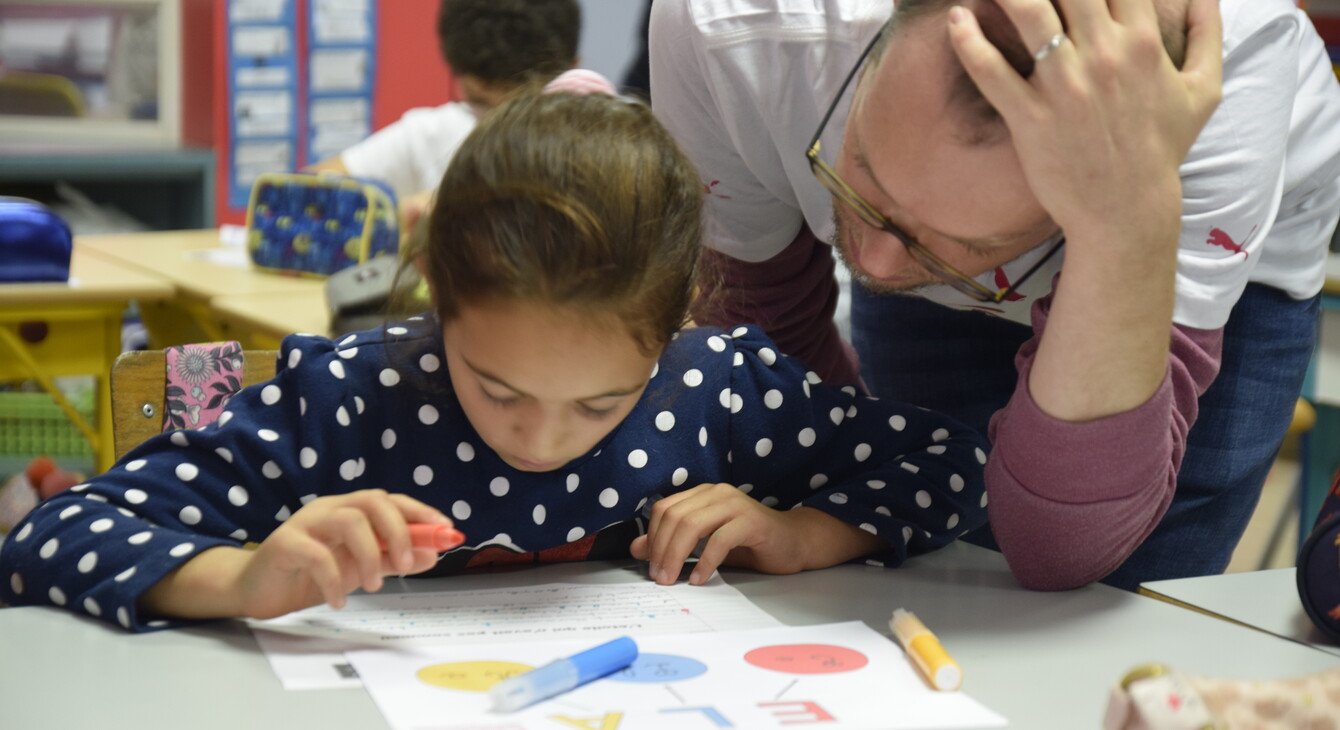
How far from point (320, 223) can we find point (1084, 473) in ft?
6.54

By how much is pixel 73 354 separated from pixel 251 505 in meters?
1.56

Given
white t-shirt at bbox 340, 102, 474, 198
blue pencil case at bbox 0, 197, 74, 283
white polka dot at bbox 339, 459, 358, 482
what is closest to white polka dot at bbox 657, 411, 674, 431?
white polka dot at bbox 339, 459, 358, 482

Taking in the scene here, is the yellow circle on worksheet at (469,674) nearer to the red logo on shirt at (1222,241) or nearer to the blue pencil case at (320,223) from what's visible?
the red logo on shirt at (1222,241)

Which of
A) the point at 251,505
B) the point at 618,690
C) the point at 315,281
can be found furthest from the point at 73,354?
the point at 618,690

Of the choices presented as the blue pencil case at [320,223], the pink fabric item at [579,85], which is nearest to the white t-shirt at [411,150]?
the blue pencil case at [320,223]

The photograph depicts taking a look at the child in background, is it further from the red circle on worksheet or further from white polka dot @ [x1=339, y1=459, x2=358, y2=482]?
the red circle on worksheet

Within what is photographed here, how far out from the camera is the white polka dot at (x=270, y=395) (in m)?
0.89

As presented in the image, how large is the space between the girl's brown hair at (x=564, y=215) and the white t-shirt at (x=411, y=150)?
2.50m

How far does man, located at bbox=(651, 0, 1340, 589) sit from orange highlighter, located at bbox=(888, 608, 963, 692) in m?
0.14

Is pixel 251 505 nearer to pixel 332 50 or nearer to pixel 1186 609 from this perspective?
pixel 1186 609

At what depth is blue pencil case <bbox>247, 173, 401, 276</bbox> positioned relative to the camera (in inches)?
100.0

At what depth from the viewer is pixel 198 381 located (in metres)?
1.07

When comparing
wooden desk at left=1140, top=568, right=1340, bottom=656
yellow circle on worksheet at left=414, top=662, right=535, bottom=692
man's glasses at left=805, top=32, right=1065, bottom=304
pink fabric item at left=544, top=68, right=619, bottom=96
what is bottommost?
wooden desk at left=1140, top=568, right=1340, bottom=656

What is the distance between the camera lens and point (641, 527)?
1.01m
